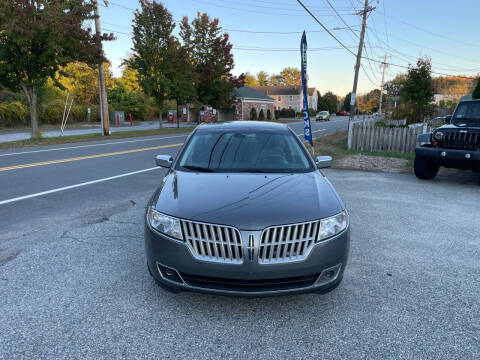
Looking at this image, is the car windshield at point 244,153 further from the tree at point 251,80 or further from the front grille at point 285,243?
the tree at point 251,80

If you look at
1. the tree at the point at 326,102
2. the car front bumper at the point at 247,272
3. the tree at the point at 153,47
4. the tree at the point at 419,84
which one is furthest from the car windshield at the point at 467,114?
the tree at the point at 326,102

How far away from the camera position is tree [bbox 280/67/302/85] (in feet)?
375

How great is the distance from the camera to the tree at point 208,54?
109 ft

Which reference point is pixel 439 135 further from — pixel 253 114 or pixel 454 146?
pixel 253 114

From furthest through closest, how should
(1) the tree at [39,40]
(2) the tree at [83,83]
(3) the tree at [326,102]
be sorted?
(3) the tree at [326,102]
(2) the tree at [83,83]
(1) the tree at [39,40]

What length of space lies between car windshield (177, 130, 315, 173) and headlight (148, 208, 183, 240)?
103 cm

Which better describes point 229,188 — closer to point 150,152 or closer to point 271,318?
point 271,318

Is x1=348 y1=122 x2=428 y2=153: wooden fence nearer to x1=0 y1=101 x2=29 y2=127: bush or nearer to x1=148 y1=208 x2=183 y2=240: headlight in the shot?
x1=148 y1=208 x2=183 y2=240: headlight

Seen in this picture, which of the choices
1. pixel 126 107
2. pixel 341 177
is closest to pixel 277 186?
pixel 341 177

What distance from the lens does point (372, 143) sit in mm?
13312

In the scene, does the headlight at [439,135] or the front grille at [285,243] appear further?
the headlight at [439,135]

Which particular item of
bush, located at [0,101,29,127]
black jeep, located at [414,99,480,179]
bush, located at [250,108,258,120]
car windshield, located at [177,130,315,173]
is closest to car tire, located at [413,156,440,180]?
A: black jeep, located at [414,99,480,179]

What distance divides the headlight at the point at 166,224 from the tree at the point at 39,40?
1645cm

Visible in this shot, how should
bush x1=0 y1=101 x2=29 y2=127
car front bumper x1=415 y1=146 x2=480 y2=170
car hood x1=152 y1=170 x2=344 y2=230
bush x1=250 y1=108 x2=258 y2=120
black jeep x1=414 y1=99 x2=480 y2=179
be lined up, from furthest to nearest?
bush x1=250 y1=108 x2=258 y2=120 → bush x1=0 y1=101 x2=29 y2=127 → black jeep x1=414 y1=99 x2=480 y2=179 → car front bumper x1=415 y1=146 x2=480 y2=170 → car hood x1=152 y1=170 x2=344 y2=230
